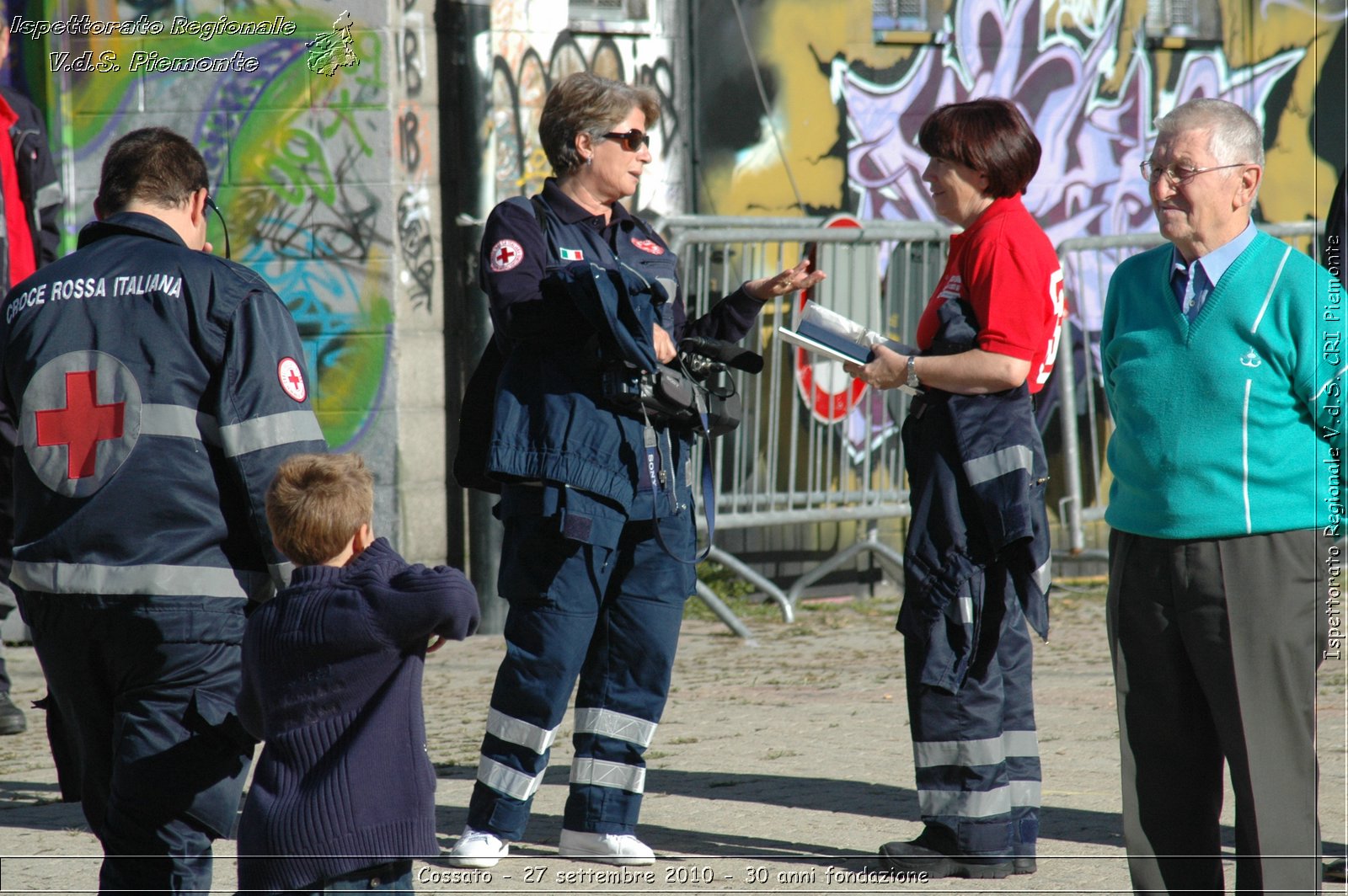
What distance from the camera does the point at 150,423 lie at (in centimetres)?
339

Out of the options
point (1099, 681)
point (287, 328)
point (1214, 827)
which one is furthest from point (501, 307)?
point (1099, 681)

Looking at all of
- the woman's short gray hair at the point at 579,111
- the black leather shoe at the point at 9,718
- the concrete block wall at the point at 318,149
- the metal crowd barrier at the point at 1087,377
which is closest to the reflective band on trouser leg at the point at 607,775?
the woman's short gray hair at the point at 579,111

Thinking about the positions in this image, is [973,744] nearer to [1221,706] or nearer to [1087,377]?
[1221,706]

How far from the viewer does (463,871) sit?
14.3 ft

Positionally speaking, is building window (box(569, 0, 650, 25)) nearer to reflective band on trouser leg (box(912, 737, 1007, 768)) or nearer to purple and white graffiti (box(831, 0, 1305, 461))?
purple and white graffiti (box(831, 0, 1305, 461))

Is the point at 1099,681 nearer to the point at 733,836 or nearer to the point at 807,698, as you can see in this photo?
the point at 807,698

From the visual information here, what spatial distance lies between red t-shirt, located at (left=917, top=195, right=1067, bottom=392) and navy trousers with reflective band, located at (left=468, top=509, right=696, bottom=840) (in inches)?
39.7

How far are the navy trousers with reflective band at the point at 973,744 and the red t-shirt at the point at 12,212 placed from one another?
3906 mm

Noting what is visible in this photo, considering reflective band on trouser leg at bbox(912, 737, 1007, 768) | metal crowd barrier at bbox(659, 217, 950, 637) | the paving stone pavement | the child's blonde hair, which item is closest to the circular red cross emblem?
metal crowd barrier at bbox(659, 217, 950, 637)

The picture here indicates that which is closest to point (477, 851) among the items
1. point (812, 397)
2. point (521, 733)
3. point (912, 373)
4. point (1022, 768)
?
point (521, 733)

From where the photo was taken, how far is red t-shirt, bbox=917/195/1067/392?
4297mm

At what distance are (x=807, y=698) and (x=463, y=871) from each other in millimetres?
2722

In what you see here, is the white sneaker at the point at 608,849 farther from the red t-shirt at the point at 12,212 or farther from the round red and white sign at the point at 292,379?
the red t-shirt at the point at 12,212

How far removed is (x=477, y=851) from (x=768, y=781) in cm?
137
